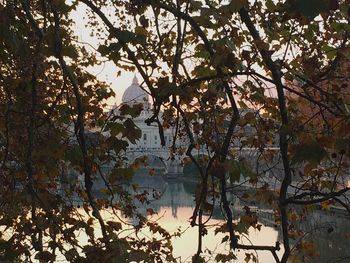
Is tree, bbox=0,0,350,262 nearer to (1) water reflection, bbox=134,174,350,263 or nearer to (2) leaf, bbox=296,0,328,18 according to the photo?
(2) leaf, bbox=296,0,328,18

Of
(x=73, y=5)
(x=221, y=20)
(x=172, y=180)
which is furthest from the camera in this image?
(x=172, y=180)

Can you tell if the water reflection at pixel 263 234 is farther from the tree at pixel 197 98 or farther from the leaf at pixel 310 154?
the leaf at pixel 310 154

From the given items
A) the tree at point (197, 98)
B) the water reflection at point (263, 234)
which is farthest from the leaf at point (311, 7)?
the water reflection at point (263, 234)

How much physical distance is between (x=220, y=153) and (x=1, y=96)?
170cm

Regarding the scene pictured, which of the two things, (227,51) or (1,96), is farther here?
(1,96)

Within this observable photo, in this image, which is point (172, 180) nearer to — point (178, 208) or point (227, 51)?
point (178, 208)

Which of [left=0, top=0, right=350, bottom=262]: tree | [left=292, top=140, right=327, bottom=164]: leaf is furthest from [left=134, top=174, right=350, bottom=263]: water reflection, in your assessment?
[left=292, top=140, right=327, bottom=164]: leaf

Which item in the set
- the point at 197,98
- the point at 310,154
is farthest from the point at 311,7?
the point at 197,98

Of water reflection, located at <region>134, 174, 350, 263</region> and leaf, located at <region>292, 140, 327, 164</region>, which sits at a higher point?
leaf, located at <region>292, 140, 327, 164</region>

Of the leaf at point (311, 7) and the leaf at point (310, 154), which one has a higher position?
the leaf at point (311, 7)

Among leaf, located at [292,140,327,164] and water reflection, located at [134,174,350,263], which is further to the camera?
water reflection, located at [134,174,350,263]

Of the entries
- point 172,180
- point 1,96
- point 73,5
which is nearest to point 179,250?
point 1,96

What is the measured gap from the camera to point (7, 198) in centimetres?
224

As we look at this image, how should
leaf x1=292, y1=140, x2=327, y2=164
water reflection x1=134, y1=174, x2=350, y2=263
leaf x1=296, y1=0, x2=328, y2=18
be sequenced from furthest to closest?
Answer: water reflection x1=134, y1=174, x2=350, y2=263
leaf x1=292, y1=140, x2=327, y2=164
leaf x1=296, y1=0, x2=328, y2=18
